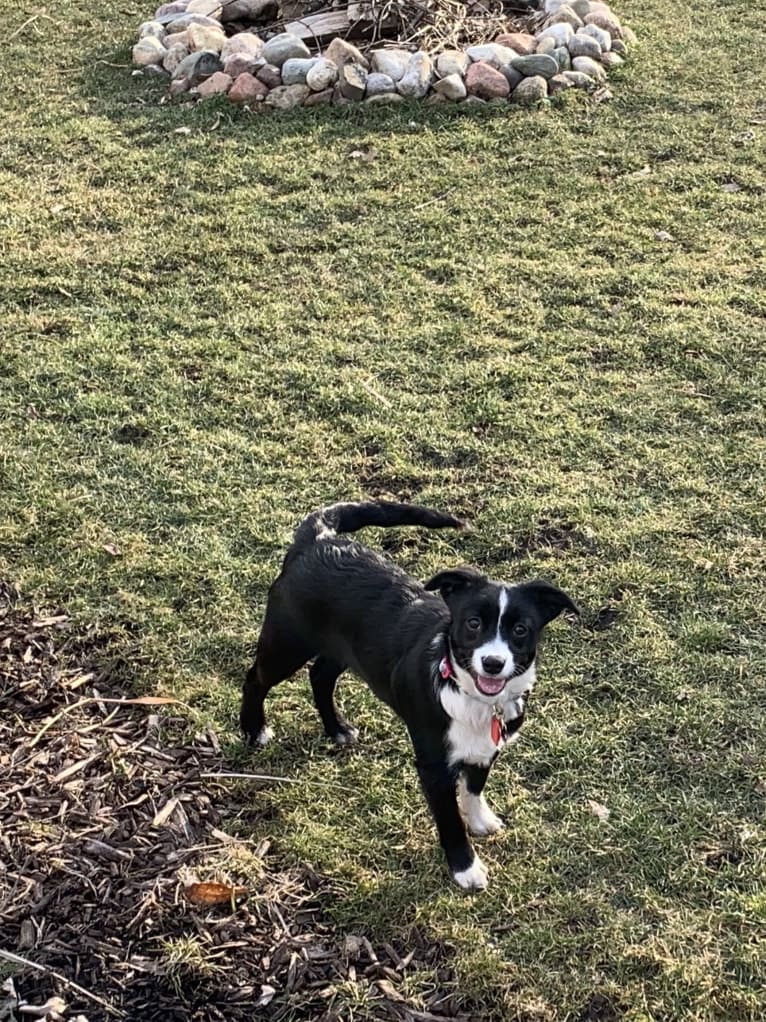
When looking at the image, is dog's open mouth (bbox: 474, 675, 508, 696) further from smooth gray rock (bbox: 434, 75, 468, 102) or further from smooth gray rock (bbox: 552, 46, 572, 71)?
smooth gray rock (bbox: 552, 46, 572, 71)

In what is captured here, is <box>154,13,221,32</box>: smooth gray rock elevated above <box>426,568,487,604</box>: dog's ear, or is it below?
below

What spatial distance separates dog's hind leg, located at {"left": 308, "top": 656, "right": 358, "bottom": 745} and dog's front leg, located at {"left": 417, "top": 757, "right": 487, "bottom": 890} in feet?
1.90

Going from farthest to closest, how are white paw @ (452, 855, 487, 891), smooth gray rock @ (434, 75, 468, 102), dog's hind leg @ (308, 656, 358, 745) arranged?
smooth gray rock @ (434, 75, 468, 102) < dog's hind leg @ (308, 656, 358, 745) < white paw @ (452, 855, 487, 891)

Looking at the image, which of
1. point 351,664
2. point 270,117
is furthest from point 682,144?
point 351,664

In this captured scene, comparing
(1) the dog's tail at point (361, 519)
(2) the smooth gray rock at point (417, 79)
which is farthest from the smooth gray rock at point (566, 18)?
(1) the dog's tail at point (361, 519)

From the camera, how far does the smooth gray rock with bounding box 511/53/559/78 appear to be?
8594 millimetres

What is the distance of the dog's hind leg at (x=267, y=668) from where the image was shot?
141 inches

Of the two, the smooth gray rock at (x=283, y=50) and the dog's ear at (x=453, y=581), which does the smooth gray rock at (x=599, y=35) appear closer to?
the smooth gray rock at (x=283, y=50)

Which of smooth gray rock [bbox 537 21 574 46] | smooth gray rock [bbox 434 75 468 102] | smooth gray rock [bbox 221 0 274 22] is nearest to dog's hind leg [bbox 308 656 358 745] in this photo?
smooth gray rock [bbox 434 75 468 102]

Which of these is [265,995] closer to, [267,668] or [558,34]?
[267,668]

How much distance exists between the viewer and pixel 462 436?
17.6ft

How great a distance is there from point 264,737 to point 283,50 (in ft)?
21.2

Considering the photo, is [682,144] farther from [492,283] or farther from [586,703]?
[586,703]

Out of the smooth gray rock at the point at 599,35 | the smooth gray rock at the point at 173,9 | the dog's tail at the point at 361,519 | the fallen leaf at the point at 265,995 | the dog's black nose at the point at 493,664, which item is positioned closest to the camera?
the dog's black nose at the point at 493,664
